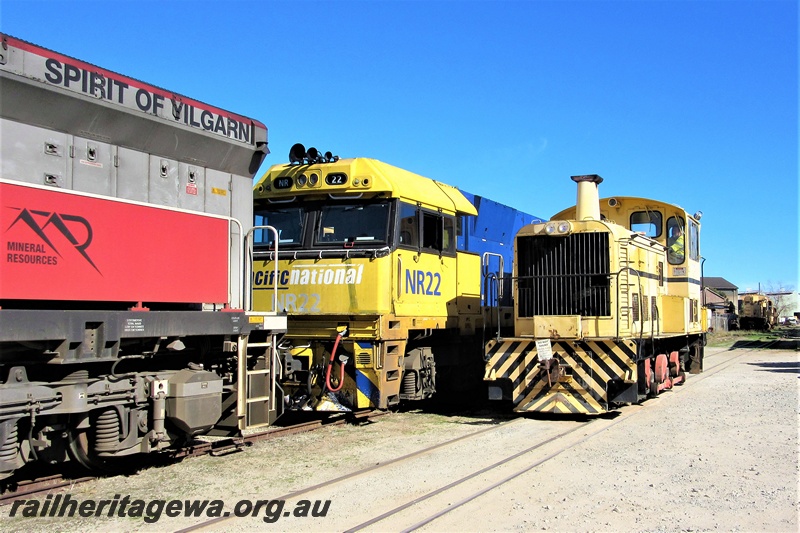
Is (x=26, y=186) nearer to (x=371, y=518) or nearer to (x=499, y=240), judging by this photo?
(x=371, y=518)

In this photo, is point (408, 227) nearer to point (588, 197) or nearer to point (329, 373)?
point (329, 373)

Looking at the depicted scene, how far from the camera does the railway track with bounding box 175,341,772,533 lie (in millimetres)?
5652

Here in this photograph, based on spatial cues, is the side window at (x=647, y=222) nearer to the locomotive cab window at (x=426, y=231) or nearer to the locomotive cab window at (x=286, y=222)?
the locomotive cab window at (x=426, y=231)

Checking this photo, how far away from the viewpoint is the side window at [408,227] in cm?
1018

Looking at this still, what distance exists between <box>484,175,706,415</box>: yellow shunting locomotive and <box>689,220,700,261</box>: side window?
9.09ft

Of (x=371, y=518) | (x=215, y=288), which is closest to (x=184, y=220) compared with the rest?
(x=215, y=288)

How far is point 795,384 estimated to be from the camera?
15883 mm

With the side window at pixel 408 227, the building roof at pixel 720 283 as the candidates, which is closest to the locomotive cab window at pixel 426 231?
the side window at pixel 408 227

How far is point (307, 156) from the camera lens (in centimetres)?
1055

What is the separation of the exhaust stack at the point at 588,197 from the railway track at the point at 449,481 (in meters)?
3.54

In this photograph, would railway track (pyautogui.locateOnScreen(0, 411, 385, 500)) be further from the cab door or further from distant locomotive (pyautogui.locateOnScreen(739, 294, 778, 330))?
distant locomotive (pyautogui.locateOnScreen(739, 294, 778, 330))

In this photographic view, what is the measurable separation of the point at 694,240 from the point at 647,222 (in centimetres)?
156

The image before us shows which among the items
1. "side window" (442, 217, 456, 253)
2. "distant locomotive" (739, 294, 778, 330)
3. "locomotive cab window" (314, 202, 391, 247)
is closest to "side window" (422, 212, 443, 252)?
"side window" (442, 217, 456, 253)

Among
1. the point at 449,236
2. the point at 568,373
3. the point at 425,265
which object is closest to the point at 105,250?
the point at 425,265
